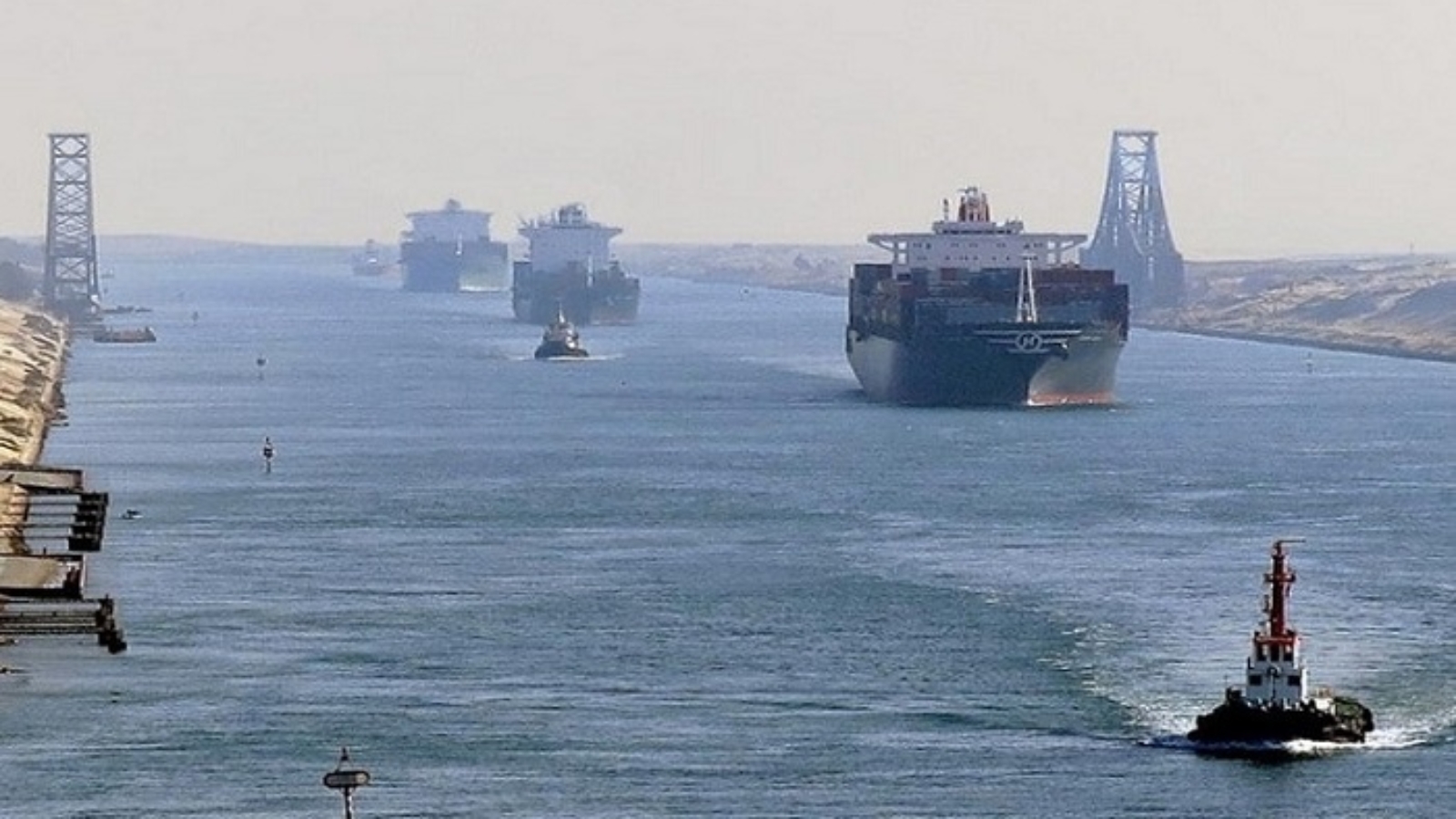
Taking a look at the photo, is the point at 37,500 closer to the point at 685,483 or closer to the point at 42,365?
the point at 685,483

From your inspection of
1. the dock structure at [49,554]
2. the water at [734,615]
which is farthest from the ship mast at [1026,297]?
the dock structure at [49,554]

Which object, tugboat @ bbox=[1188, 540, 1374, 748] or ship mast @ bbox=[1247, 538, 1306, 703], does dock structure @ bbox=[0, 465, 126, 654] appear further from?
ship mast @ bbox=[1247, 538, 1306, 703]

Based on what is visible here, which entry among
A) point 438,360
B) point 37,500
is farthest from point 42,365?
point 37,500

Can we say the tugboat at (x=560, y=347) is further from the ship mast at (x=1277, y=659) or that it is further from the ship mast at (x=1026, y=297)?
the ship mast at (x=1277, y=659)

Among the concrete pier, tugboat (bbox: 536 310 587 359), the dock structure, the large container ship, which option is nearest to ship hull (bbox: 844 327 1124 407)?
the large container ship

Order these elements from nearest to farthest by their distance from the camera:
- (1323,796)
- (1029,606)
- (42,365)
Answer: (1323,796) → (1029,606) → (42,365)
